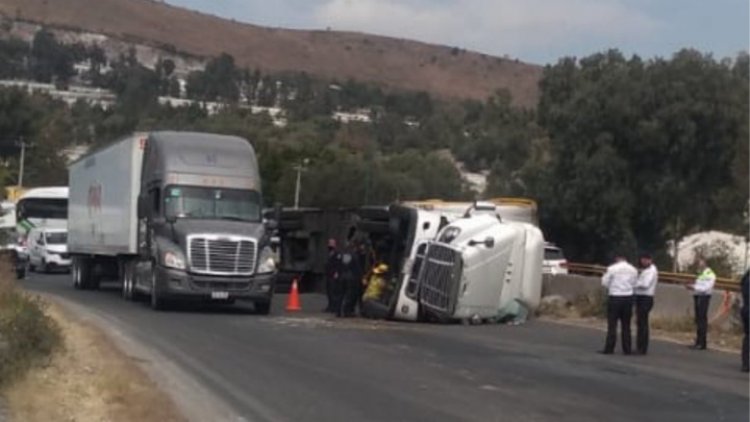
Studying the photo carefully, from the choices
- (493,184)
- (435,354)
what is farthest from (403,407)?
(493,184)

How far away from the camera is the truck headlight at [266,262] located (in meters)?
32.0

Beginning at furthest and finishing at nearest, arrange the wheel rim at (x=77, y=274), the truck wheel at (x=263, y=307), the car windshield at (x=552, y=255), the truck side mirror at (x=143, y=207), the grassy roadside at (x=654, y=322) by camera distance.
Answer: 1. the car windshield at (x=552, y=255)
2. the wheel rim at (x=77, y=274)
3. the truck side mirror at (x=143, y=207)
4. the truck wheel at (x=263, y=307)
5. the grassy roadside at (x=654, y=322)

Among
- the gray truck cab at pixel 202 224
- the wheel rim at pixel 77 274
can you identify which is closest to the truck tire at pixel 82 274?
the wheel rim at pixel 77 274

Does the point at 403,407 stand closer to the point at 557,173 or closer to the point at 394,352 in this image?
the point at 394,352

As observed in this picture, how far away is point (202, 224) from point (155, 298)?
5.91 ft

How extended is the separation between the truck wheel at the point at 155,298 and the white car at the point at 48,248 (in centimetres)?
2706

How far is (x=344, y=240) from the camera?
130ft

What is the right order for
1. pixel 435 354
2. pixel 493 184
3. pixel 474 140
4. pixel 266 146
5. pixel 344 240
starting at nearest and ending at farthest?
pixel 435 354
pixel 344 240
pixel 493 184
pixel 266 146
pixel 474 140

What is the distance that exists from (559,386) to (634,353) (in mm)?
5268

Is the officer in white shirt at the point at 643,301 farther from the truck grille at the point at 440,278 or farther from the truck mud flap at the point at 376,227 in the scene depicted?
the truck mud flap at the point at 376,227

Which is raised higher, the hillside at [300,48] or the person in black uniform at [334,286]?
the hillside at [300,48]

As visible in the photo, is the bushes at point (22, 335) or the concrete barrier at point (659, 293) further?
the concrete barrier at point (659, 293)

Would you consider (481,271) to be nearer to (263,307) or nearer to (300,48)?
(263,307)

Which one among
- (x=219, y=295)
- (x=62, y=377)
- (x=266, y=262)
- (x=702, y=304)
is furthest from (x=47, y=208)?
(x=62, y=377)
